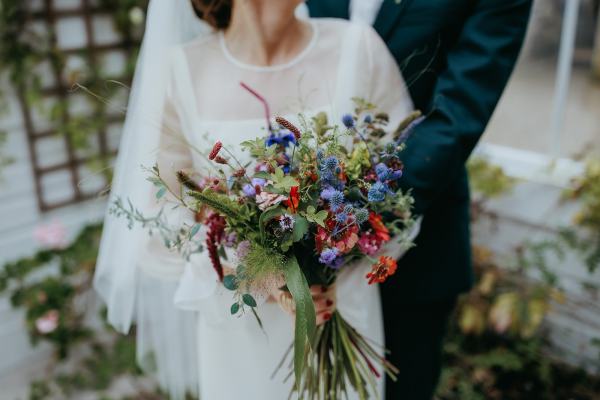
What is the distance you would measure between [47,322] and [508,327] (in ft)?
7.26

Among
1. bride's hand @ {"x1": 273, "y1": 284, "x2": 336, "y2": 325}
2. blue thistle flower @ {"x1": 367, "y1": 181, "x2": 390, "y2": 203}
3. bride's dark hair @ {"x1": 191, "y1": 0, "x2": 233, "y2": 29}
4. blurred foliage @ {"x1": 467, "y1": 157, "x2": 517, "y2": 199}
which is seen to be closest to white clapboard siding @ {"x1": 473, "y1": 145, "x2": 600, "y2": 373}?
blurred foliage @ {"x1": 467, "y1": 157, "x2": 517, "y2": 199}


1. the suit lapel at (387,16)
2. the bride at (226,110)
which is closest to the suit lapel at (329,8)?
the suit lapel at (387,16)

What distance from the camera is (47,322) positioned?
10.3 feet

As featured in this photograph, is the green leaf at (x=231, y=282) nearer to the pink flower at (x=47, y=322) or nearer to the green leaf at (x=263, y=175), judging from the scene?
the green leaf at (x=263, y=175)

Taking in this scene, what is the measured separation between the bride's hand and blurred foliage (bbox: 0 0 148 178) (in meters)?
2.17

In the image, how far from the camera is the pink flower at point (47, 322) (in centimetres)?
313

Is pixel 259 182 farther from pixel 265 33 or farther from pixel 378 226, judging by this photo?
pixel 265 33

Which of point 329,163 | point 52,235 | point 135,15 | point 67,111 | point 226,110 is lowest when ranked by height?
point 52,235

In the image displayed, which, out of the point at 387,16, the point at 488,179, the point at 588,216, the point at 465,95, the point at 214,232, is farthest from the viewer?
the point at 488,179

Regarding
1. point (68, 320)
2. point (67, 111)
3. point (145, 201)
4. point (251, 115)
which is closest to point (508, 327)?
point (251, 115)

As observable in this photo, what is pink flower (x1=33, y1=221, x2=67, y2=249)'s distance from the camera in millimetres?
3213

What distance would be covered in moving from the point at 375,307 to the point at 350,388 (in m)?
0.23

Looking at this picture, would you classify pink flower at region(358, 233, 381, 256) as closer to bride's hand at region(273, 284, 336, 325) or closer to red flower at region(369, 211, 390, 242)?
red flower at region(369, 211, 390, 242)

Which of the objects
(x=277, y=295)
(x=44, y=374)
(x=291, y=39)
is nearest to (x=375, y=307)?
(x=277, y=295)
